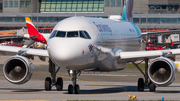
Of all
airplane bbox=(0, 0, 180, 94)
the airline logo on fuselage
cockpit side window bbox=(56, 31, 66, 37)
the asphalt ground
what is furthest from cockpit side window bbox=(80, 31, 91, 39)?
the asphalt ground

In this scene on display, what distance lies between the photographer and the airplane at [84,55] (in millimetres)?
16891

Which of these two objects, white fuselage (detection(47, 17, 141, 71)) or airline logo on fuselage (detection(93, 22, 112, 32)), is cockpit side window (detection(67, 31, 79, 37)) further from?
airline logo on fuselage (detection(93, 22, 112, 32))

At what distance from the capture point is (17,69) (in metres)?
19.7

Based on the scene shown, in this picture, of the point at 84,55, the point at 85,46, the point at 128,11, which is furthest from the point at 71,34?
the point at 128,11

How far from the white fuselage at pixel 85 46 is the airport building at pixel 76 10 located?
394 ft

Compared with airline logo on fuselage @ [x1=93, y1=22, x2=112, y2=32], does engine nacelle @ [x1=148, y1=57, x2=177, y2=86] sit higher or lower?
lower

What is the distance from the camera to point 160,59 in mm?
18594

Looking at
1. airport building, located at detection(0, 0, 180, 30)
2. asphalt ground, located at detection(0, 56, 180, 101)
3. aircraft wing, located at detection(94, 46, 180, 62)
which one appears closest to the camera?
asphalt ground, located at detection(0, 56, 180, 101)

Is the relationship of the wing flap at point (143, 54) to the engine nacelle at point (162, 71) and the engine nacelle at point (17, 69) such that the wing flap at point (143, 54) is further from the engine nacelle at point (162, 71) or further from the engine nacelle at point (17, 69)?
the engine nacelle at point (17, 69)

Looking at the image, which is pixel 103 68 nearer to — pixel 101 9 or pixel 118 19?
pixel 118 19

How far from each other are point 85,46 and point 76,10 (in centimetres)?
14051

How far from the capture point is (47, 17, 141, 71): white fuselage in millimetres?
16609

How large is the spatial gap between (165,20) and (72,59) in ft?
424

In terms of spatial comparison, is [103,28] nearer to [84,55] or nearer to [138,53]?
[138,53]
